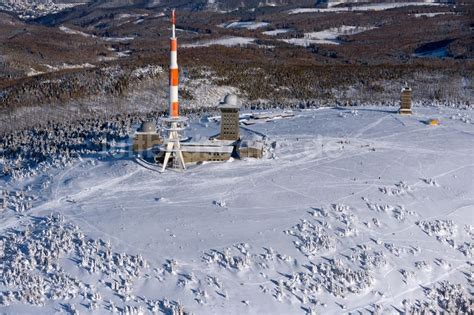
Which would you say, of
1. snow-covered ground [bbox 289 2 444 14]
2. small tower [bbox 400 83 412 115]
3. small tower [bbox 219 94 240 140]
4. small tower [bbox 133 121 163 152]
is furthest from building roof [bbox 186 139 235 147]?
snow-covered ground [bbox 289 2 444 14]

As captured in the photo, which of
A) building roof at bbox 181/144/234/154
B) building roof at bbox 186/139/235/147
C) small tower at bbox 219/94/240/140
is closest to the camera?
building roof at bbox 181/144/234/154

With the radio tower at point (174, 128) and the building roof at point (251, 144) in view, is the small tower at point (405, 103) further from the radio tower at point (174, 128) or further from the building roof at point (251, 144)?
the radio tower at point (174, 128)

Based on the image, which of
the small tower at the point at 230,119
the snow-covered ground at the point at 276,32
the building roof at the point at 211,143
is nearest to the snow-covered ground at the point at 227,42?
the snow-covered ground at the point at 276,32

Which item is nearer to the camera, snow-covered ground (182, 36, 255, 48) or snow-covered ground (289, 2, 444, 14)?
snow-covered ground (182, 36, 255, 48)

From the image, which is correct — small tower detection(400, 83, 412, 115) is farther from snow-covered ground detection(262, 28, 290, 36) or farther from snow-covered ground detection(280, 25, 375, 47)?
snow-covered ground detection(262, 28, 290, 36)

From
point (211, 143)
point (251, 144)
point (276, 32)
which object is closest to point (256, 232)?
point (251, 144)

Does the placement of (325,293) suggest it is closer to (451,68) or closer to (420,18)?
(451,68)
